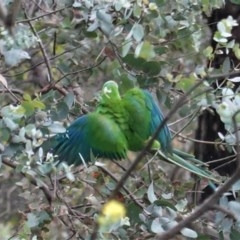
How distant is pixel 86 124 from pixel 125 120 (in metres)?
0.09

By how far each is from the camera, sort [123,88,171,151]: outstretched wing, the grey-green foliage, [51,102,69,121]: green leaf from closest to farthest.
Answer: the grey-green foliage < [123,88,171,151]: outstretched wing < [51,102,69,121]: green leaf

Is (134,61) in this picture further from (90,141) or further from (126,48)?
(90,141)

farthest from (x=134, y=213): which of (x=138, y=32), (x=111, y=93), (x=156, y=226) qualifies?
(x=138, y=32)

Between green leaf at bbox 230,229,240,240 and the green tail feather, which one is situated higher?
the green tail feather

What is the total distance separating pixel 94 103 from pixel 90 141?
36 cm

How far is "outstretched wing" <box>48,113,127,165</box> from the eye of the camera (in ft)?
5.62

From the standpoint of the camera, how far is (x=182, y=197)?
1.97 meters

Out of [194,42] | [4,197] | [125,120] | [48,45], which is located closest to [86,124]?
[125,120]

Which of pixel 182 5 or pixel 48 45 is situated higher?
pixel 182 5

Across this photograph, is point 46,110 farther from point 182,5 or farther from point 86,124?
→ point 182,5

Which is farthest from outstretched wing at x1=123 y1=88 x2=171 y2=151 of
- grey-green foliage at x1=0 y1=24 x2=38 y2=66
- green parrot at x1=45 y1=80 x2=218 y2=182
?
grey-green foliage at x1=0 y1=24 x2=38 y2=66

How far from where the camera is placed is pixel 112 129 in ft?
5.59

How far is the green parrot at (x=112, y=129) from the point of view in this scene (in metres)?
1.72

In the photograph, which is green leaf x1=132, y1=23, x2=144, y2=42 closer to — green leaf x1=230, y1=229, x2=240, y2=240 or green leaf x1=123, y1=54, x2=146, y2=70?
green leaf x1=123, y1=54, x2=146, y2=70
